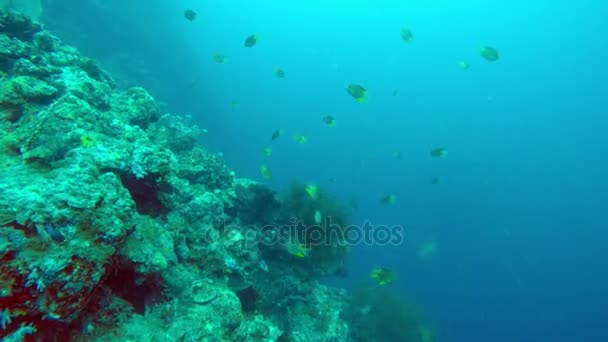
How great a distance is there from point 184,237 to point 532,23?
5128 inches

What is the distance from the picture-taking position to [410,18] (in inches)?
5079

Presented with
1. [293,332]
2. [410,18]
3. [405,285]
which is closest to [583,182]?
[405,285]

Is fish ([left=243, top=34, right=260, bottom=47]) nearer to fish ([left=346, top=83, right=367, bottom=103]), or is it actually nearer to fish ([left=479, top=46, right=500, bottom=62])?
fish ([left=346, top=83, right=367, bottom=103])

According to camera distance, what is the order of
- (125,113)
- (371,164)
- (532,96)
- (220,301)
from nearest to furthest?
(220,301) → (125,113) → (371,164) → (532,96)

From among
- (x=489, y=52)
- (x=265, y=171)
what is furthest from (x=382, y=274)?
(x=489, y=52)

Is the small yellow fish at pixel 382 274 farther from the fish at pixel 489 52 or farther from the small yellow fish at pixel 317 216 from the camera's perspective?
the fish at pixel 489 52

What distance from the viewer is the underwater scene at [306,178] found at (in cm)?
348

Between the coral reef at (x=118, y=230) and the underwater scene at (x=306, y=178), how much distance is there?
0.02 m

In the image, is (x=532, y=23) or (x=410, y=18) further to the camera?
(x=410, y=18)

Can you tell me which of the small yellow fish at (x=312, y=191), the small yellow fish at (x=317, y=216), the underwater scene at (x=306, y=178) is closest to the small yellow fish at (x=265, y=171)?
the underwater scene at (x=306, y=178)

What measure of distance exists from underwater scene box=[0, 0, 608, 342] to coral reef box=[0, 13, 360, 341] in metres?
0.02

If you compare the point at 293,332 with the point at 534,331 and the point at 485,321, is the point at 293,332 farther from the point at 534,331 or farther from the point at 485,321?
the point at 534,331
